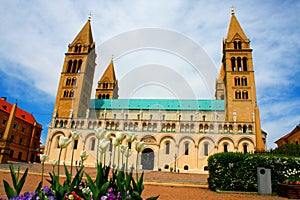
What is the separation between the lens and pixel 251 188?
43.7 ft

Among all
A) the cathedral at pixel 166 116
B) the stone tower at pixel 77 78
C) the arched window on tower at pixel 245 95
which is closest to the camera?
the cathedral at pixel 166 116

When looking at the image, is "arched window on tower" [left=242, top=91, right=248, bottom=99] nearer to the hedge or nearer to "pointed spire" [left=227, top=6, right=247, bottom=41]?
"pointed spire" [left=227, top=6, right=247, bottom=41]

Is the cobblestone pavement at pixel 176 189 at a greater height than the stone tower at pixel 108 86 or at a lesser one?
lesser

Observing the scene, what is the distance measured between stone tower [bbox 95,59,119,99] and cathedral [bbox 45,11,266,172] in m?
4.00

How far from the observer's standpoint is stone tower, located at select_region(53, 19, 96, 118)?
152 ft

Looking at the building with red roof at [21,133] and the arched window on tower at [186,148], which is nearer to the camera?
the arched window on tower at [186,148]

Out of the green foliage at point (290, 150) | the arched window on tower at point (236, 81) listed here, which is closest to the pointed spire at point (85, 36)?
the arched window on tower at point (236, 81)

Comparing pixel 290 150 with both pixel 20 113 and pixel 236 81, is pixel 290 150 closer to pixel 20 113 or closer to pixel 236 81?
pixel 236 81

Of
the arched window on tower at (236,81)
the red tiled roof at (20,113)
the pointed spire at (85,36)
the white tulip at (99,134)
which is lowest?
the white tulip at (99,134)

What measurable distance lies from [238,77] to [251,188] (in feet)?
113

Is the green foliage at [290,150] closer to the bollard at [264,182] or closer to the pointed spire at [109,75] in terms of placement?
the bollard at [264,182]

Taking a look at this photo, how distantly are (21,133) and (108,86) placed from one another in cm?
2293

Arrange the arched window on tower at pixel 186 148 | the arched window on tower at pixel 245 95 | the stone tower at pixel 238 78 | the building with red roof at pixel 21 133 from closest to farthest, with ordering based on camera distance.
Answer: the arched window on tower at pixel 186 148 → the stone tower at pixel 238 78 → the building with red roof at pixel 21 133 → the arched window on tower at pixel 245 95

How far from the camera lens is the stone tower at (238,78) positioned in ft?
136
